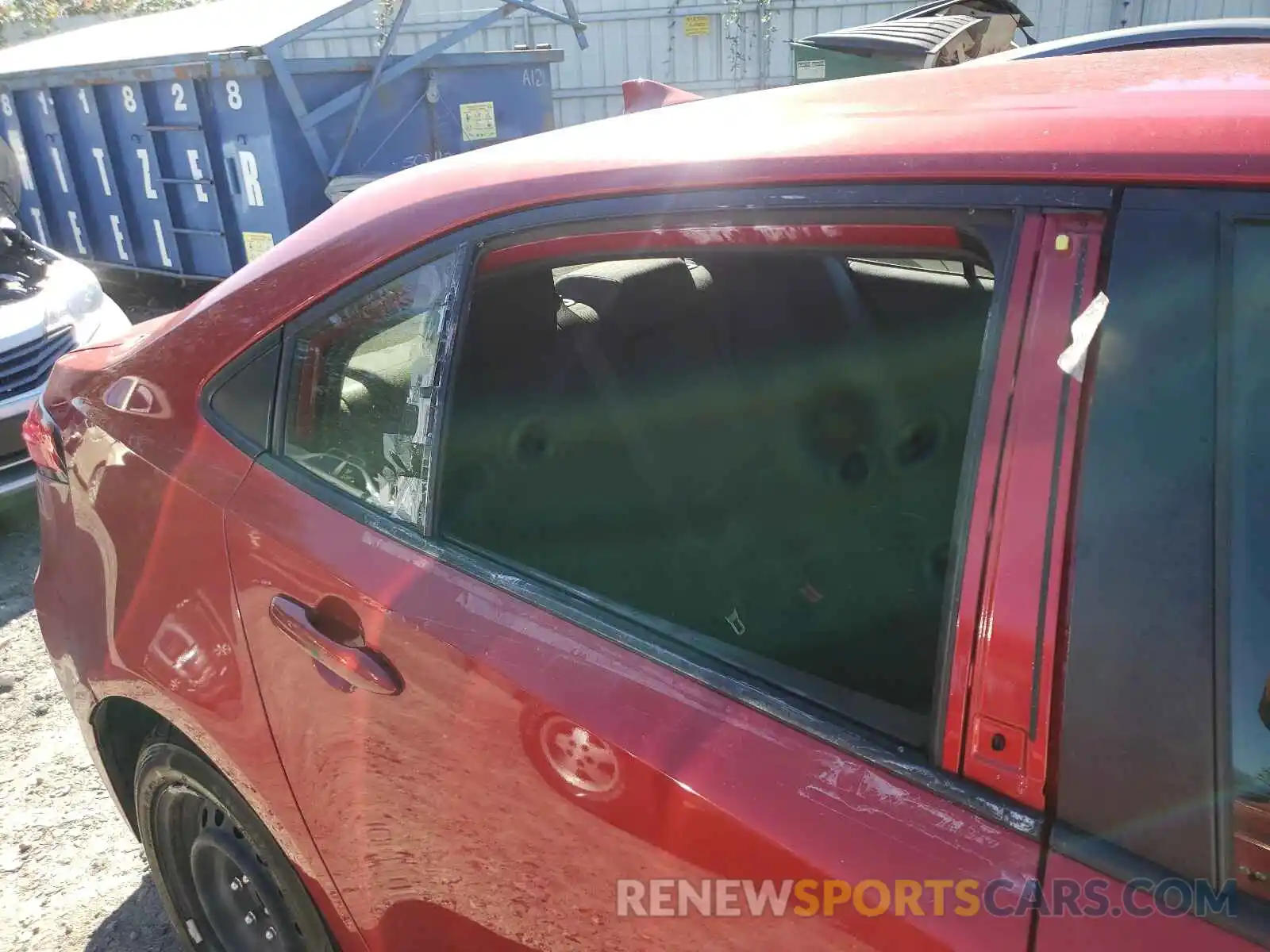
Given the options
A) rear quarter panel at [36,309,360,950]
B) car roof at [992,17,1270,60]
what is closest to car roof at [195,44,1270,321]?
rear quarter panel at [36,309,360,950]

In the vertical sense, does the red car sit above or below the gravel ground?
above

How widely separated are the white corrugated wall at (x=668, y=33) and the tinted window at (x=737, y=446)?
33.6 feet

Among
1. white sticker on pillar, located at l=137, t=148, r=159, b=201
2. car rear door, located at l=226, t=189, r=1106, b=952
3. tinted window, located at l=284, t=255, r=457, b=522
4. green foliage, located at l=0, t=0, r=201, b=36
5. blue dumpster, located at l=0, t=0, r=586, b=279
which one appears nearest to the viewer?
car rear door, located at l=226, t=189, r=1106, b=952

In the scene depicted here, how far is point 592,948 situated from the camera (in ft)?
3.65

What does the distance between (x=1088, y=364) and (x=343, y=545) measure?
984 mm

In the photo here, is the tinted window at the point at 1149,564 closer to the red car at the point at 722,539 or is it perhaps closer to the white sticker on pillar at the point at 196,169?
the red car at the point at 722,539

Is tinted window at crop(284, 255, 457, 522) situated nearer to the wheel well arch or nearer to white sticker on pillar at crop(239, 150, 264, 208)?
the wheel well arch

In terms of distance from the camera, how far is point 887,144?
40.8 inches

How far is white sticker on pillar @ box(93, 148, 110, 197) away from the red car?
653 centimetres

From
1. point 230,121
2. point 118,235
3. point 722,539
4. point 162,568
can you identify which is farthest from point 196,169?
point 722,539

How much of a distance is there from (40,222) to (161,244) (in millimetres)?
2314

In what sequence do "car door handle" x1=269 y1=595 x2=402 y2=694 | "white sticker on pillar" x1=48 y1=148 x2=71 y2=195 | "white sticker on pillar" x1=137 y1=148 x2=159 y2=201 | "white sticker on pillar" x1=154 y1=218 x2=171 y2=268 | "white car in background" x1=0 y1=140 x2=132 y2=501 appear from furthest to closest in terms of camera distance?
1. "white sticker on pillar" x1=48 y1=148 x2=71 y2=195
2. "white sticker on pillar" x1=154 y1=218 x2=171 y2=268
3. "white sticker on pillar" x1=137 y1=148 x2=159 y2=201
4. "white car in background" x1=0 y1=140 x2=132 y2=501
5. "car door handle" x1=269 y1=595 x2=402 y2=694

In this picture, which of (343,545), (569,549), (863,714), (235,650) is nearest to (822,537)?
(569,549)

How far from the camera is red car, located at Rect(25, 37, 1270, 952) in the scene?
833 mm
